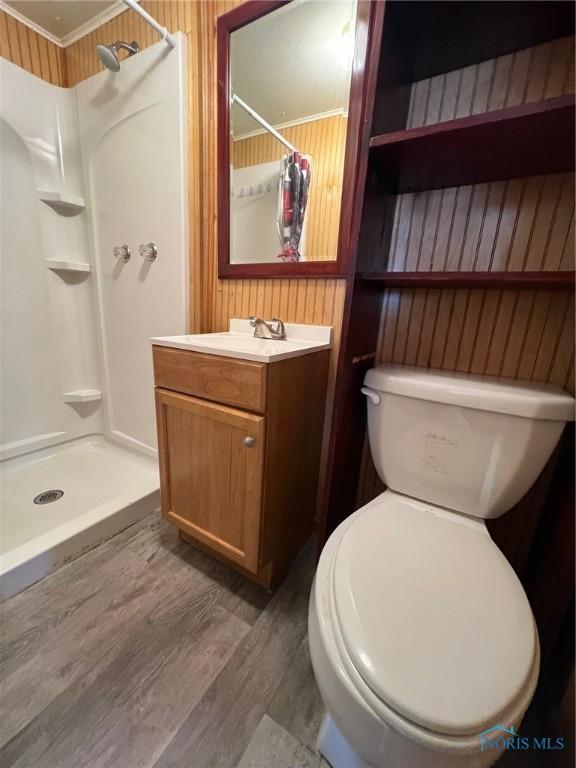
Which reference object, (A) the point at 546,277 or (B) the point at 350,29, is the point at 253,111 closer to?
(B) the point at 350,29

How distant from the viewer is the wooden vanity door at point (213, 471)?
2.91 feet

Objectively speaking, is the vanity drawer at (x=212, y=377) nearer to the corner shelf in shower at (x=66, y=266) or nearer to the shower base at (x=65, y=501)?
the shower base at (x=65, y=501)

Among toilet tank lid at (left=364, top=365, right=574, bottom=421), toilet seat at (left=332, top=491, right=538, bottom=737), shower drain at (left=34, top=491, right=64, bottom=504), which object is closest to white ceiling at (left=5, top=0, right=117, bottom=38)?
toilet tank lid at (left=364, top=365, right=574, bottom=421)

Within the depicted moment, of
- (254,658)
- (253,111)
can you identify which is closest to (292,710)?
(254,658)

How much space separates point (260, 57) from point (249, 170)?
359mm

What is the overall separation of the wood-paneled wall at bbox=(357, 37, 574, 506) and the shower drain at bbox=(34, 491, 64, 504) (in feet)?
5.51

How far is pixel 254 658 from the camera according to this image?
87cm

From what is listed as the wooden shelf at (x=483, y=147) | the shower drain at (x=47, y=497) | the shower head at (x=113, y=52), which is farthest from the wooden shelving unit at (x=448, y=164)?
the shower drain at (x=47, y=497)

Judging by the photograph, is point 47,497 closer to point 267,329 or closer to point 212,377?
point 212,377

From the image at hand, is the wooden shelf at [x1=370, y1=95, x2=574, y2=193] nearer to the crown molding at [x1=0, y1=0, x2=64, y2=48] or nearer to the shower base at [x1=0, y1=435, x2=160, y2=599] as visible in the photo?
the shower base at [x1=0, y1=435, x2=160, y2=599]

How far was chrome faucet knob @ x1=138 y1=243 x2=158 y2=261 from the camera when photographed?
1.38 metres

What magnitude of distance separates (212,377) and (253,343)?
22 centimetres

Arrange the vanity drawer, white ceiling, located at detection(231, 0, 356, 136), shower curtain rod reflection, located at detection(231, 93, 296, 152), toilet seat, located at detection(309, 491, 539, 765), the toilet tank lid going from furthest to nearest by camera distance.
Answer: shower curtain rod reflection, located at detection(231, 93, 296, 152) < white ceiling, located at detection(231, 0, 356, 136) < the vanity drawer < the toilet tank lid < toilet seat, located at detection(309, 491, 539, 765)

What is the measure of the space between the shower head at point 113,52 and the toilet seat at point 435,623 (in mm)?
1865
